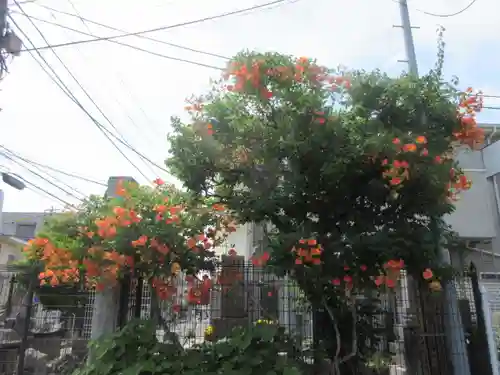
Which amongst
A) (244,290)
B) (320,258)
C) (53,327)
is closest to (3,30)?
(53,327)

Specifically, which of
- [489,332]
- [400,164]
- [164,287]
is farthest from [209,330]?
[489,332]

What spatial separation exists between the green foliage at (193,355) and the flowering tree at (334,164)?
682 millimetres

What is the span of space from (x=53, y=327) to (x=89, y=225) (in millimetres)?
1657

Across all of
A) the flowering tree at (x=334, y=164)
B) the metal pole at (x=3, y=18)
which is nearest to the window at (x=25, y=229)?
the metal pole at (x=3, y=18)

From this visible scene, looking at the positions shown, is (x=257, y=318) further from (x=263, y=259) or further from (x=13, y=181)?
(x=13, y=181)

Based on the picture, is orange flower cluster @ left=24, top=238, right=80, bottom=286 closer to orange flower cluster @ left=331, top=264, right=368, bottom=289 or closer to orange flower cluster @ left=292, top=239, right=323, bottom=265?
orange flower cluster @ left=292, top=239, right=323, bottom=265

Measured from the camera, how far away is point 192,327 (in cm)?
425

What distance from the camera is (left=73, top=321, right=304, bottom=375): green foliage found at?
3.49m

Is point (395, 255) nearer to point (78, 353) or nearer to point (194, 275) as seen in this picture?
point (194, 275)

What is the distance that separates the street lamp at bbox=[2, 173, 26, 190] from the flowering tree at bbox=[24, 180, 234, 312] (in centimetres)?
392

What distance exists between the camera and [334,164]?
371 cm

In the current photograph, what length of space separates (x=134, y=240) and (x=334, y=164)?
2.09 m

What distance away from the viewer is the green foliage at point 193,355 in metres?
3.49

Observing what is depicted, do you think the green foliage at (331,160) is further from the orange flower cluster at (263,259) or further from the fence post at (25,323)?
the fence post at (25,323)
